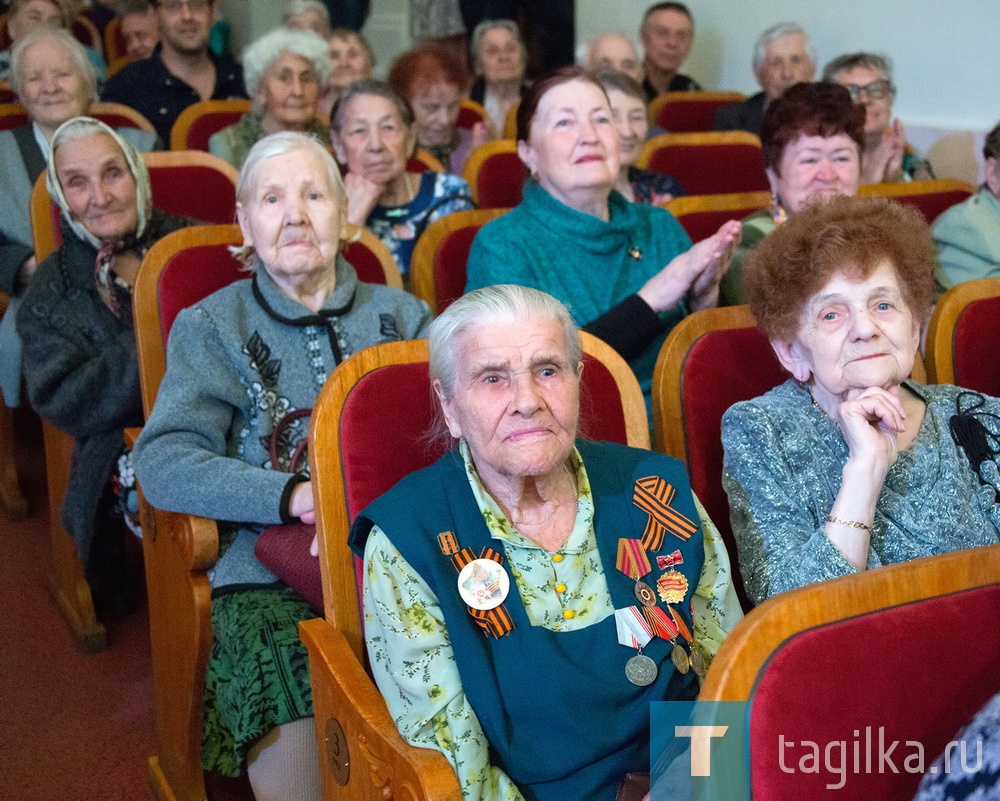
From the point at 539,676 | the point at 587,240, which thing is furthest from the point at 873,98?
the point at 539,676

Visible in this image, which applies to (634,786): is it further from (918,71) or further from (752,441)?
(918,71)

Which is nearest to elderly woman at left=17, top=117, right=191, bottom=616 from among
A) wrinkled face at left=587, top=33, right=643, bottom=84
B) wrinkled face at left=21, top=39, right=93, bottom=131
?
wrinkled face at left=21, top=39, right=93, bottom=131

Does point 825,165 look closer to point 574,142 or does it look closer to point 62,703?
point 574,142

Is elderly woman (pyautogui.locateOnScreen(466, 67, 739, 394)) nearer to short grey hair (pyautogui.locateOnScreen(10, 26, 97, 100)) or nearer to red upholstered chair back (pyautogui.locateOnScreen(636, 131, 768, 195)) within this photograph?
red upholstered chair back (pyautogui.locateOnScreen(636, 131, 768, 195))

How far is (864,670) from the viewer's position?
1.01m

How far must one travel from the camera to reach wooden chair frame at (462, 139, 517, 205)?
335cm

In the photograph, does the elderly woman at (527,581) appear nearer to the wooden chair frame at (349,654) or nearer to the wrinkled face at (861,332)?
the wooden chair frame at (349,654)

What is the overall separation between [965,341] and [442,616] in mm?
1114

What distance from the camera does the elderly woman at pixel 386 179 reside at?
305 centimetres

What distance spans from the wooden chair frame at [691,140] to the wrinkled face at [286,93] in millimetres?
1092

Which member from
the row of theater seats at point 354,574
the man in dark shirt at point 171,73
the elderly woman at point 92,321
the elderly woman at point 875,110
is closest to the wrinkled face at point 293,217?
the row of theater seats at point 354,574

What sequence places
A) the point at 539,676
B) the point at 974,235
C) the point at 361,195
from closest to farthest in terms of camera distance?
the point at 539,676 < the point at 974,235 < the point at 361,195

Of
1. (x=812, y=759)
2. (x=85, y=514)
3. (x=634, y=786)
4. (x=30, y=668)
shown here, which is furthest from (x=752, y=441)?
(x=30, y=668)

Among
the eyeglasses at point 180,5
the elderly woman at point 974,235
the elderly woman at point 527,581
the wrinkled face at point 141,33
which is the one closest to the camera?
the elderly woman at point 527,581
